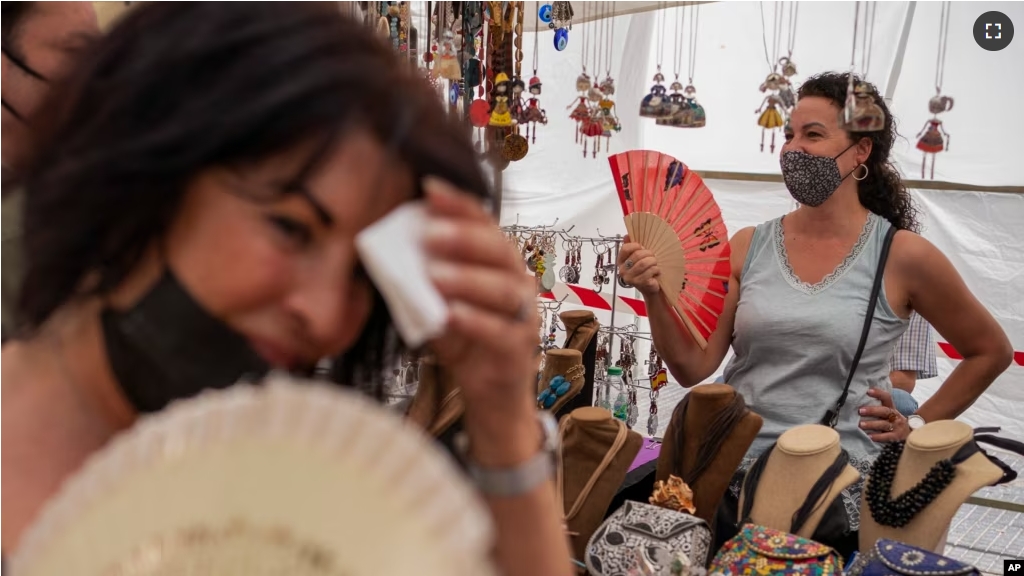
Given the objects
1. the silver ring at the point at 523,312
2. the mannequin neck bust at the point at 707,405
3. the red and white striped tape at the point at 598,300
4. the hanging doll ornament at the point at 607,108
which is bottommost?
the red and white striped tape at the point at 598,300

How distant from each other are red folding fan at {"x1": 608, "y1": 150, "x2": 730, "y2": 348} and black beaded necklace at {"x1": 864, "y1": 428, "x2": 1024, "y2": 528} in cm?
88

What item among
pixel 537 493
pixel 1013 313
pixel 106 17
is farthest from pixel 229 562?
pixel 1013 313

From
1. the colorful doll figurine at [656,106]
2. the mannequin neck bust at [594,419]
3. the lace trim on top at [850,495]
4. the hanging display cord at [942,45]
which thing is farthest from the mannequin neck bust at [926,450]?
the hanging display cord at [942,45]

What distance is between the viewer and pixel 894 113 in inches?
152

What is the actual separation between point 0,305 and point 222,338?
2.79 ft

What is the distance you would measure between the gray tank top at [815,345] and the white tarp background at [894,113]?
1.50 metres

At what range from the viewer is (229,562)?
0.53 m

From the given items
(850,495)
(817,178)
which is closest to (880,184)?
(817,178)

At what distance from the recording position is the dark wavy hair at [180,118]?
0.63 m

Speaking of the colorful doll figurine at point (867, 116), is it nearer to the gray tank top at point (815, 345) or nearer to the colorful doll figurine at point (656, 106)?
the gray tank top at point (815, 345)

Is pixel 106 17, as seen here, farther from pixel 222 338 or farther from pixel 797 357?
pixel 797 357

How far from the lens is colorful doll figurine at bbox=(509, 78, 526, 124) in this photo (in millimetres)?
2918

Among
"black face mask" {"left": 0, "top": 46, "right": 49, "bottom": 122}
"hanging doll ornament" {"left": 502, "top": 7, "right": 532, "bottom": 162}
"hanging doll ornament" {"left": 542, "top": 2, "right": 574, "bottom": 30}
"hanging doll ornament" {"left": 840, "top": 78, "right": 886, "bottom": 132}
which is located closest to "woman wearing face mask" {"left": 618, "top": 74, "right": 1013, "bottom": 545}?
"hanging doll ornament" {"left": 840, "top": 78, "right": 886, "bottom": 132}

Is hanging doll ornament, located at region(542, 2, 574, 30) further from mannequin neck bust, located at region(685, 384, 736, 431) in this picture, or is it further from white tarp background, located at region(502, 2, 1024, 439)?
mannequin neck bust, located at region(685, 384, 736, 431)
